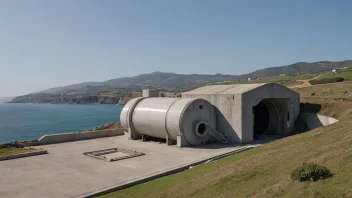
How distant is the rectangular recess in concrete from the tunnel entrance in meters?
18.0

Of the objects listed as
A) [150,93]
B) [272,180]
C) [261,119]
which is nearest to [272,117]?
[261,119]

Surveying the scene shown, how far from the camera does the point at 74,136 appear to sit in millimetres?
40281

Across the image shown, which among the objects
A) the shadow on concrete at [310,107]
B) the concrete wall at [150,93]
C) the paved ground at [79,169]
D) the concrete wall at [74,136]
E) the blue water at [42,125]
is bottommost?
the blue water at [42,125]

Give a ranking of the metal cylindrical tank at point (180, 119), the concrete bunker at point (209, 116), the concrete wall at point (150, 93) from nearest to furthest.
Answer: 1. the metal cylindrical tank at point (180, 119)
2. the concrete bunker at point (209, 116)
3. the concrete wall at point (150, 93)

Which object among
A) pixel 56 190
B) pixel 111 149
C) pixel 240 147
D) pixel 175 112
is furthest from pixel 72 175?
pixel 240 147

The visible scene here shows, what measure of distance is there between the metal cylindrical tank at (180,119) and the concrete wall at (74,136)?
7.18m

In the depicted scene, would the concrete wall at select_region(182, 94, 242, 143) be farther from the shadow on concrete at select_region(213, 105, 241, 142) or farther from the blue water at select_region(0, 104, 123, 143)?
the blue water at select_region(0, 104, 123, 143)

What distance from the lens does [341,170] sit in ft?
40.2

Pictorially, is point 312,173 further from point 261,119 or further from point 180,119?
point 261,119

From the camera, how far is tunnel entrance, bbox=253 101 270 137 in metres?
41.4

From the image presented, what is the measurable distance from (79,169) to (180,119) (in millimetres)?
11732

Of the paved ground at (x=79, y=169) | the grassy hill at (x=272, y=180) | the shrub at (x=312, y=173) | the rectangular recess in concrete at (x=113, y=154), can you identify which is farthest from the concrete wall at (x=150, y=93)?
the shrub at (x=312, y=173)

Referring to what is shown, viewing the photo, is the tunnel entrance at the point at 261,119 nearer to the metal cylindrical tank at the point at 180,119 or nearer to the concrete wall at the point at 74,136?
the metal cylindrical tank at the point at 180,119

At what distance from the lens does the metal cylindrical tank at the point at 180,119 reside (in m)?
33.3
